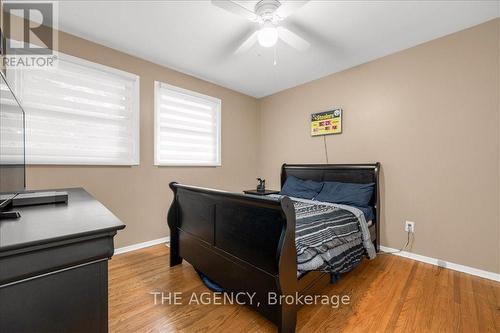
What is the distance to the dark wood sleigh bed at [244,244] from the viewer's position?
50.7 inches

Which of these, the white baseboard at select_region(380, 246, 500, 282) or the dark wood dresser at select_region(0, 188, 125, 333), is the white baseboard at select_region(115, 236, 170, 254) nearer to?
the dark wood dresser at select_region(0, 188, 125, 333)

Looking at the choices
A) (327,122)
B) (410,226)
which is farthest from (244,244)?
(327,122)

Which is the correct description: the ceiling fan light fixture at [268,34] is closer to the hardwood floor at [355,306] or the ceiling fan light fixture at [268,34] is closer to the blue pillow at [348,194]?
the blue pillow at [348,194]

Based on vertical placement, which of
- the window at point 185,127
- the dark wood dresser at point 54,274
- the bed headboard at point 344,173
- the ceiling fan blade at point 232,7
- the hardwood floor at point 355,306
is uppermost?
the ceiling fan blade at point 232,7

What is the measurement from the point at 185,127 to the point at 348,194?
2.49 meters

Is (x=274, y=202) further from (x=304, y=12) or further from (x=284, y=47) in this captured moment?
(x=284, y=47)

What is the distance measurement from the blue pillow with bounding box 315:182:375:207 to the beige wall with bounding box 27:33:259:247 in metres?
1.74

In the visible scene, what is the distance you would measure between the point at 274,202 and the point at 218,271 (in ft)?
2.91

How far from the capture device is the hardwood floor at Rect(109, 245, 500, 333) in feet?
4.84

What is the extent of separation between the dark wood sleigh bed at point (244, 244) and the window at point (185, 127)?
104 cm

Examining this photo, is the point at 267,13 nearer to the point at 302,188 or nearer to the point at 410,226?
the point at 302,188

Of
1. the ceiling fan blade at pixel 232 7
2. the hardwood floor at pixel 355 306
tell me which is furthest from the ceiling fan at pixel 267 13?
the hardwood floor at pixel 355 306

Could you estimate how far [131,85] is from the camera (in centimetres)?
280

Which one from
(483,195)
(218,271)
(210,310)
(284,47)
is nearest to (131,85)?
(284,47)
